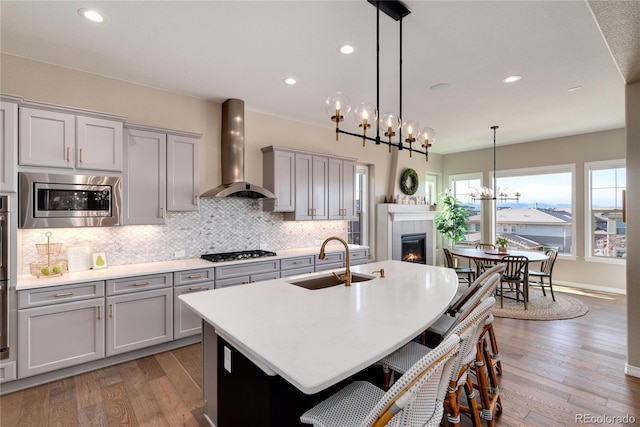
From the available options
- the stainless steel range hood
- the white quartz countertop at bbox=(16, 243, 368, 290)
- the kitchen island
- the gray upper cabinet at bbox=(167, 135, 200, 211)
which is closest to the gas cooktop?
the white quartz countertop at bbox=(16, 243, 368, 290)

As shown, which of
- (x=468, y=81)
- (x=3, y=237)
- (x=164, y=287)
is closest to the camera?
(x=3, y=237)

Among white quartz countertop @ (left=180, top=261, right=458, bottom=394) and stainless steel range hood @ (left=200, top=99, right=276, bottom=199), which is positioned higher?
stainless steel range hood @ (left=200, top=99, right=276, bottom=199)

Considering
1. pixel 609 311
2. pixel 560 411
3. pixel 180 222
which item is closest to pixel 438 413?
pixel 560 411

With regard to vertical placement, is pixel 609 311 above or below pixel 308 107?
below

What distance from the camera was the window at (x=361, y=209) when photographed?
612 cm

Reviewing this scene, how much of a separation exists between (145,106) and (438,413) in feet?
13.2

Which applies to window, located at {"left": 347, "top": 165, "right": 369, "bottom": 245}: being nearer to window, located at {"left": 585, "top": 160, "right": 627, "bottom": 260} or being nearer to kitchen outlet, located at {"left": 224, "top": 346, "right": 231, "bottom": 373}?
window, located at {"left": 585, "top": 160, "right": 627, "bottom": 260}

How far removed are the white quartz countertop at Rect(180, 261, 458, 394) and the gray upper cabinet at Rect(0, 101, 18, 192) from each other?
6.15ft

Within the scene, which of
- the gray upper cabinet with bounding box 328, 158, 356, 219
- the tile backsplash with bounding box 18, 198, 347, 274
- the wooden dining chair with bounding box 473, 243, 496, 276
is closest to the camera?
the tile backsplash with bounding box 18, 198, 347, 274

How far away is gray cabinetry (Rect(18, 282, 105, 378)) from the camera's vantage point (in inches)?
102

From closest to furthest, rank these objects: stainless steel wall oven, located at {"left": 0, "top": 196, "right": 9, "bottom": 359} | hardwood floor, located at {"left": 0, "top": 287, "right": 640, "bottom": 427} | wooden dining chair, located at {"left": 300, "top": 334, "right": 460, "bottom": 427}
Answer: wooden dining chair, located at {"left": 300, "top": 334, "right": 460, "bottom": 427}, hardwood floor, located at {"left": 0, "top": 287, "right": 640, "bottom": 427}, stainless steel wall oven, located at {"left": 0, "top": 196, "right": 9, "bottom": 359}

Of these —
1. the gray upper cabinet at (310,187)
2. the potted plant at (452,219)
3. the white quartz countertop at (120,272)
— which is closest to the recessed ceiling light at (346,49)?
the gray upper cabinet at (310,187)

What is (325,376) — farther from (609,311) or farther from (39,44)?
(609,311)

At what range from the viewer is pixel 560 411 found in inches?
92.0
